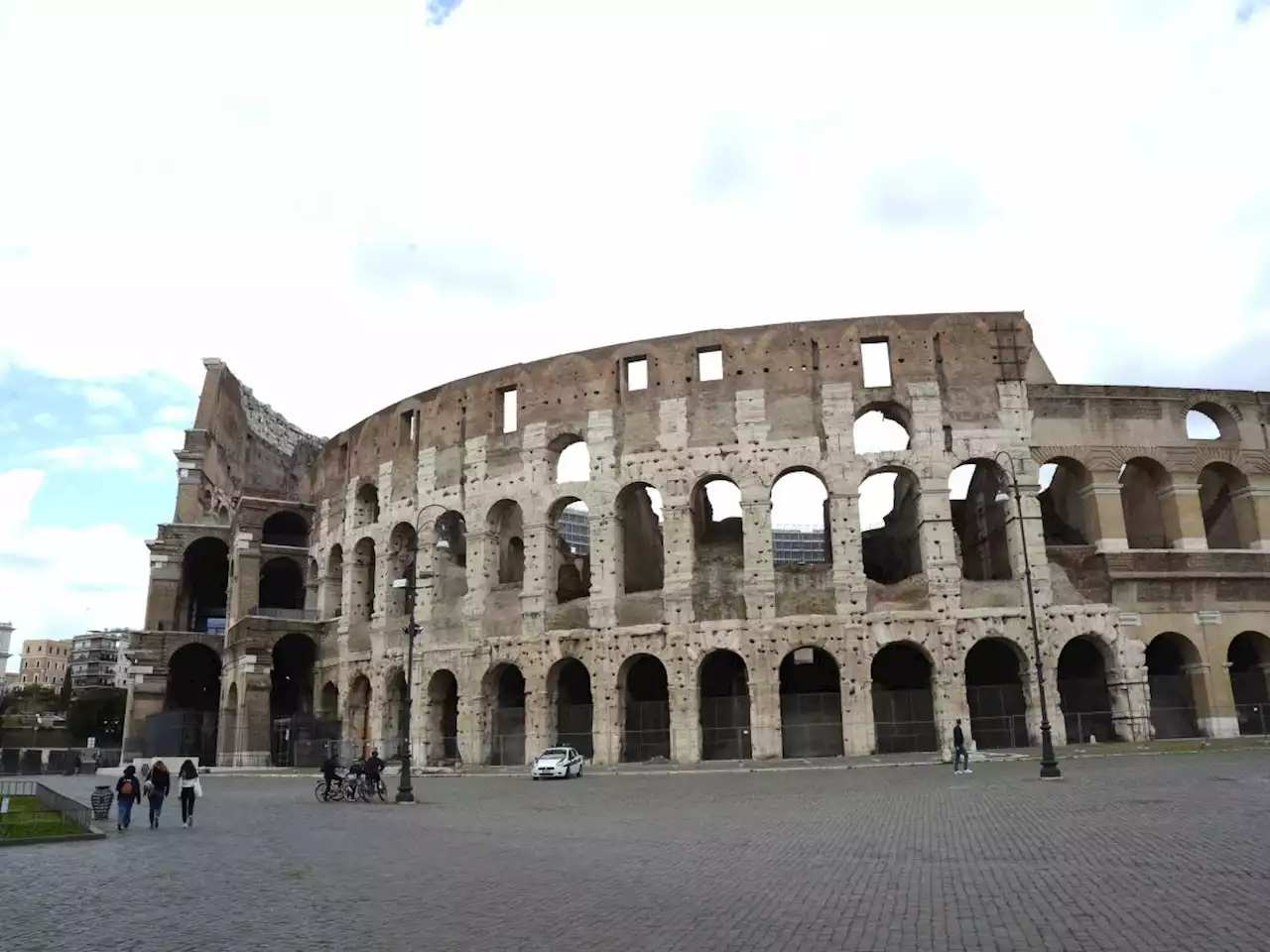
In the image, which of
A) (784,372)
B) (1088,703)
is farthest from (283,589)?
(1088,703)

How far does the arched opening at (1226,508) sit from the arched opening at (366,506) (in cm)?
3342

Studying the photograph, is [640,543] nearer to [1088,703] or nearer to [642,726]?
[642,726]

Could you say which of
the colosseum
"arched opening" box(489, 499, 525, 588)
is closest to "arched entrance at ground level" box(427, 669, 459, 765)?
the colosseum

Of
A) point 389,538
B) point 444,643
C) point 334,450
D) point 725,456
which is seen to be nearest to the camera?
point 725,456

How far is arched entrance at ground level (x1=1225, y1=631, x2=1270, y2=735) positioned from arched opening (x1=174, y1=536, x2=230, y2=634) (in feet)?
151

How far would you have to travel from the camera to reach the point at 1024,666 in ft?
103

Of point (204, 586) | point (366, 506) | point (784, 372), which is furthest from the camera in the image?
point (204, 586)

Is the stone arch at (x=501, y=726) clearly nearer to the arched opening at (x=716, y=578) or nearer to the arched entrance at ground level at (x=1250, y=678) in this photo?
the arched opening at (x=716, y=578)

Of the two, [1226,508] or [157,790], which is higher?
[1226,508]

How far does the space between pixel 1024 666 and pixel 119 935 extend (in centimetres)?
2915

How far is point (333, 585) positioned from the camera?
44.6 m

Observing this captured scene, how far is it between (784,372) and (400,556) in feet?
59.5

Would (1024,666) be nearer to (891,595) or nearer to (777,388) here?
(891,595)

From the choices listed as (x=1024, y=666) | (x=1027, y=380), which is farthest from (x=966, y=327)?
(x=1024, y=666)
